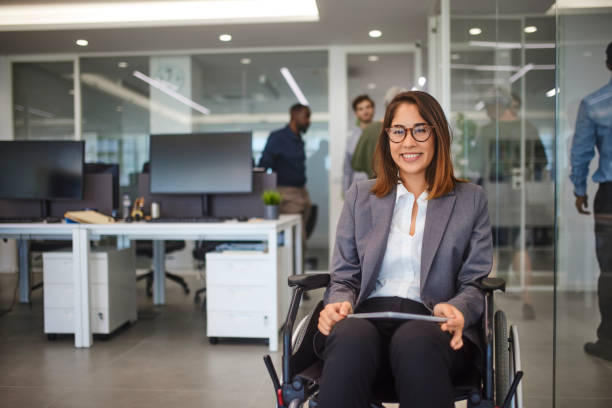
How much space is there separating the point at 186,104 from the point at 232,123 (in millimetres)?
606

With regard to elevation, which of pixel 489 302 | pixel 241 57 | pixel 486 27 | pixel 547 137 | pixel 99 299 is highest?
pixel 241 57

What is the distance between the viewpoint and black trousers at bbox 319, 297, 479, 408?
1205 millimetres

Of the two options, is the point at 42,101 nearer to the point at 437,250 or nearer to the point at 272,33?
the point at 272,33

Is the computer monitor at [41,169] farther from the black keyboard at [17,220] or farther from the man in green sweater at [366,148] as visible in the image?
the man in green sweater at [366,148]

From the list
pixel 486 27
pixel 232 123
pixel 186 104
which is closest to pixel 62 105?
pixel 186 104

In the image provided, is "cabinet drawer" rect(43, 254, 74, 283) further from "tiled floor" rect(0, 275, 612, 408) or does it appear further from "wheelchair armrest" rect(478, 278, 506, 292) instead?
"wheelchair armrest" rect(478, 278, 506, 292)

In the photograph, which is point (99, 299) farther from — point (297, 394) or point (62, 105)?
point (62, 105)

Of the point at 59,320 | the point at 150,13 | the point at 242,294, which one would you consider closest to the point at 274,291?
the point at 242,294

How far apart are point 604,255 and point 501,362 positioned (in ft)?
1.88

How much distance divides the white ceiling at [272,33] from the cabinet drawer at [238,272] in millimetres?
2504

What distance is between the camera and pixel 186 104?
6070 mm

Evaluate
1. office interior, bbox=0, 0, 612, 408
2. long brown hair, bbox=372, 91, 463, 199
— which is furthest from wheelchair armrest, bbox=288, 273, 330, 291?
office interior, bbox=0, 0, 612, 408

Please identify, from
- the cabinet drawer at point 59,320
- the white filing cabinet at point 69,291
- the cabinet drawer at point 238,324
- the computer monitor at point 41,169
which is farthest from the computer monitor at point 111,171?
the cabinet drawer at point 238,324

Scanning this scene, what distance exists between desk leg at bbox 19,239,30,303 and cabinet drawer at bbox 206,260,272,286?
2043mm
